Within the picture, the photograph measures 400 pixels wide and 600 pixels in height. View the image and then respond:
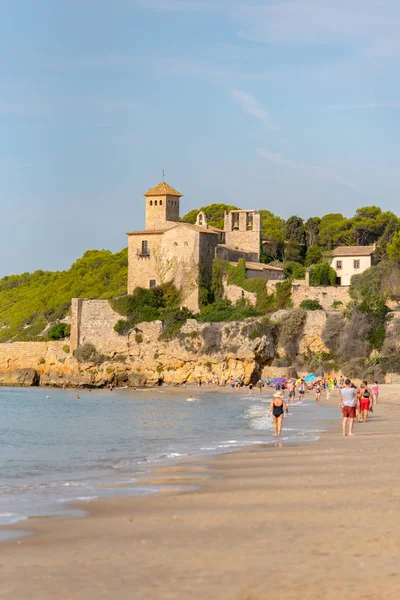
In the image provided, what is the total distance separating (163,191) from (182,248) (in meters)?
5.19

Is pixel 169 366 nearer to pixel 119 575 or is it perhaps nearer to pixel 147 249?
pixel 147 249

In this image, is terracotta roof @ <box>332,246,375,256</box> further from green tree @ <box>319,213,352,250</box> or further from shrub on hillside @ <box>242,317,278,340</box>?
shrub on hillside @ <box>242,317,278,340</box>

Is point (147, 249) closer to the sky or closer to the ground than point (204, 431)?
closer to the sky

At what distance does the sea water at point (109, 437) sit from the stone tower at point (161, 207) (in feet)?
47.3

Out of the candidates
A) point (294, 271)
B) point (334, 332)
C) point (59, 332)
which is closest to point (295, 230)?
point (294, 271)

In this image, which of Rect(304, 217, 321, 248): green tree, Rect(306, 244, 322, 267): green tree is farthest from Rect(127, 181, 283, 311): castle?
Rect(304, 217, 321, 248): green tree

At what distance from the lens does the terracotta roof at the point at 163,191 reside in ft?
171

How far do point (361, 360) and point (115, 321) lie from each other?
48.0ft

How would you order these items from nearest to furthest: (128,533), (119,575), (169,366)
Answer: (119,575), (128,533), (169,366)

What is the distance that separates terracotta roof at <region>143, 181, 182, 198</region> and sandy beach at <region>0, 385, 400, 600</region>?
41.2 metres

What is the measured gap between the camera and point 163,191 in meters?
52.2

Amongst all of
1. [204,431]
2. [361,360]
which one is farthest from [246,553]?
[361,360]

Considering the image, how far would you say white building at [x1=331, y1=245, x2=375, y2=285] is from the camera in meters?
53.1

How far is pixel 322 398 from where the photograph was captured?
35.9 meters
